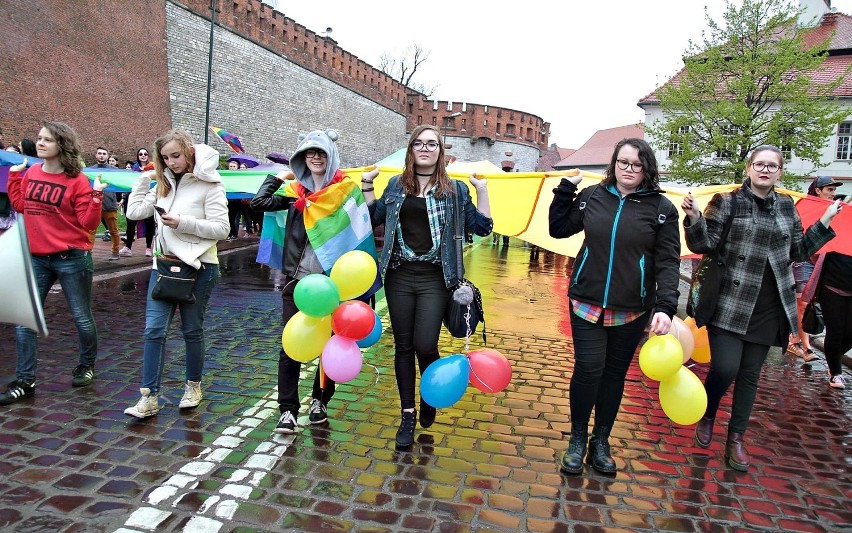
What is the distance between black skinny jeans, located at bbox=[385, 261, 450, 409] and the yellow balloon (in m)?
1.26

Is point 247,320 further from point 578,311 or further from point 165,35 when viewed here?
point 165,35

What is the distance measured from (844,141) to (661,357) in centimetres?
4380

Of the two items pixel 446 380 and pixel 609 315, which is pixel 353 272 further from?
pixel 609 315

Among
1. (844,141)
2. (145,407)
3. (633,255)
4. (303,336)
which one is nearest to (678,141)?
(844,141)

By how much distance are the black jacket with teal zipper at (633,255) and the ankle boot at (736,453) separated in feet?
3.77

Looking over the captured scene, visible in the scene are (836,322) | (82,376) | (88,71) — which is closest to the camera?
(82,376)

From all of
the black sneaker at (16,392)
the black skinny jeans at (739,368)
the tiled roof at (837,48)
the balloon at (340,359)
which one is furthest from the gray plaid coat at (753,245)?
the tiled roof at (837,48)

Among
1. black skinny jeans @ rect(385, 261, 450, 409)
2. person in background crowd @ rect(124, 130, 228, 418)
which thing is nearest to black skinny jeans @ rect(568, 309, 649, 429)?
black skinny jeans @ rect(385, 261, 450, 409)

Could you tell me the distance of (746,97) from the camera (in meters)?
23.5

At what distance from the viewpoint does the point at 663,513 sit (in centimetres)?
328

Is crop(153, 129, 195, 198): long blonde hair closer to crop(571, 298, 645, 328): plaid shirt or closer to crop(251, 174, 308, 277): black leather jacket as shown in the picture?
crop(251, 174, 308, 277): black leather jacket

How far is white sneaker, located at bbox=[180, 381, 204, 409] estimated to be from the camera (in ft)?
14.2

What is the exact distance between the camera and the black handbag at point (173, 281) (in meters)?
4.10

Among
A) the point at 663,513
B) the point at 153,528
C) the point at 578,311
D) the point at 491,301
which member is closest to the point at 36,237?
the point at 153,528
